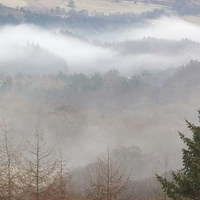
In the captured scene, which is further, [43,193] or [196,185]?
[43,193]

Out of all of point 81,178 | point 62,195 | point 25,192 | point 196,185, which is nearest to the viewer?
point 196,185

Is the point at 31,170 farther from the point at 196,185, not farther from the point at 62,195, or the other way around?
the point at 196,185

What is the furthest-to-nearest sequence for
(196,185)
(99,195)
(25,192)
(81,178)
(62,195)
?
(81,178)
(99,195)
(62,195)
(25,192)
(196,185)

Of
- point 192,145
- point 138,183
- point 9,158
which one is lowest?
point 192,145

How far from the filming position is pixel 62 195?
40.3 m

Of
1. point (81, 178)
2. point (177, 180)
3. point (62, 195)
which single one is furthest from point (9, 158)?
point (81, 178)

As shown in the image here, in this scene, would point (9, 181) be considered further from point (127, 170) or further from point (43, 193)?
point (127, 170)

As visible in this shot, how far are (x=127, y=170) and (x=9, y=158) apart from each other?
163 m

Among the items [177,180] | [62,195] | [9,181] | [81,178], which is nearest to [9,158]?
[9,181]

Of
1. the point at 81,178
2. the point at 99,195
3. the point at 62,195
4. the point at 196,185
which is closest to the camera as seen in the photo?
the point at 196,185

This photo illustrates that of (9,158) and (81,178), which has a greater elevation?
(81,178)

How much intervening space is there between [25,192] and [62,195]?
485 centimetres

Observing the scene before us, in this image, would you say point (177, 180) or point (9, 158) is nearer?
point (177, 180)

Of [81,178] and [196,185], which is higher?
[81,178]
